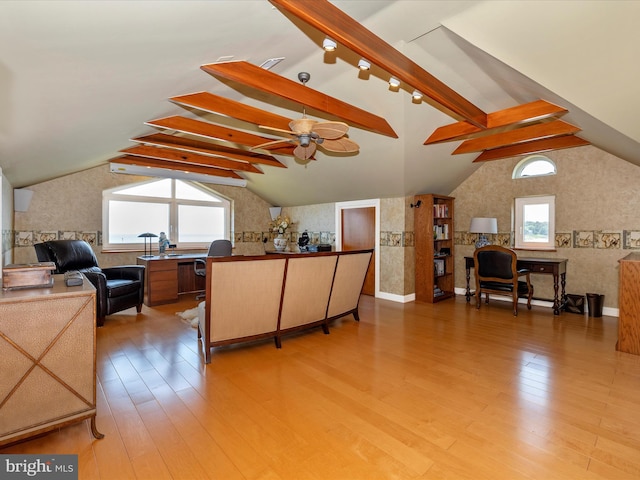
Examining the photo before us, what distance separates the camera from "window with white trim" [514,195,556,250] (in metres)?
5.40

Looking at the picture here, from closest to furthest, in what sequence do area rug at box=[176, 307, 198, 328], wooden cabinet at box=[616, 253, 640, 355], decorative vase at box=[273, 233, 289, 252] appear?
1. wooden cabinet at box=[616, 253, 640, 355]
2. area rug at box=[176, 307, 198, 328]
3. decorative vase at box=[273, 233, 289, 252]

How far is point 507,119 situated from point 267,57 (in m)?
2.96

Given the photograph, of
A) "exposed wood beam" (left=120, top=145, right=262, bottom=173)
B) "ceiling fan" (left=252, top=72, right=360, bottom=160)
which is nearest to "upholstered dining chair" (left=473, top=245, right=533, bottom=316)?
"ceiling fan" (left=252, top=72, right=360, bottom=160)

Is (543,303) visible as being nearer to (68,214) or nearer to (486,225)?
(486,225)

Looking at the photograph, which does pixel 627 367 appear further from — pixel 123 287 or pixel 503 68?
pixel 123 287

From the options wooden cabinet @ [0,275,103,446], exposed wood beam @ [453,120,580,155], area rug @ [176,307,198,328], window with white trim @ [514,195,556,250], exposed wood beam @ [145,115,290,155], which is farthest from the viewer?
window with white trim @ [514,195,556,250]

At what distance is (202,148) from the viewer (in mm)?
5352

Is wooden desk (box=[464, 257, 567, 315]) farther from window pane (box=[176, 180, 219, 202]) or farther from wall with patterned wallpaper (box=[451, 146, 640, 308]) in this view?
window pane (box=[176, 180, 219, 202])

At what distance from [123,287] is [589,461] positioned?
5236 mm

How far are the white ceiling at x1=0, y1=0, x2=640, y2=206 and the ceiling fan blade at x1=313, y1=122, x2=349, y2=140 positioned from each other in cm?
62

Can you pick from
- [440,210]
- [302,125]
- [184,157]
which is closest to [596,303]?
[440,210]

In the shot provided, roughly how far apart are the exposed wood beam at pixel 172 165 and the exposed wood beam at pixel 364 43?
4862mm

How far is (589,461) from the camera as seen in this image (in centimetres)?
182

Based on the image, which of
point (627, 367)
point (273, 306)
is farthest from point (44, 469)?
point (627, 367)
